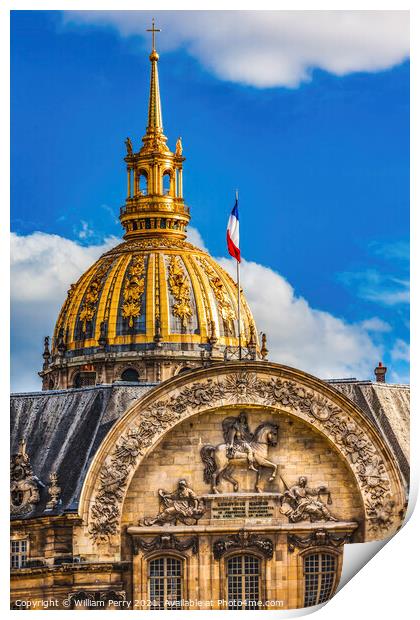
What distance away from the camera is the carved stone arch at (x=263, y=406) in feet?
225

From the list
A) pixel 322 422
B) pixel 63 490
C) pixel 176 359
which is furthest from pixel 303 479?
pixel 176 359

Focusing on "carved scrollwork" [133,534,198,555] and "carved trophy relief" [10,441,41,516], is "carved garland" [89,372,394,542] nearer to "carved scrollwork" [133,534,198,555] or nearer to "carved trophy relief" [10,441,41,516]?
"carved scrollwork" [133,534,198,555]

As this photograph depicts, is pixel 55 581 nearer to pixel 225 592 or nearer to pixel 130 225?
pixel 225 592

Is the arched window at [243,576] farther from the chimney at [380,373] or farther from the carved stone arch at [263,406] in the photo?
the chimney at [380,373]

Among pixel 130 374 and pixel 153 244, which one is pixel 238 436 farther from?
pixel 153 244

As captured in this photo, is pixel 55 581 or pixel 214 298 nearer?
pixel 55 581

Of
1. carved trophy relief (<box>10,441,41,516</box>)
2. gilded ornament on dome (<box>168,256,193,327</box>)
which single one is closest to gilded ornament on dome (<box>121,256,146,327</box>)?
gilded ornament on dome (<box>168,256,193,327</box>)

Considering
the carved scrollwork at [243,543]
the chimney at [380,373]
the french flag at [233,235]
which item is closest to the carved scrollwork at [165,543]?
the carved scrollwork at [243,543]

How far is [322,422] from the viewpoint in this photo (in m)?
69.3

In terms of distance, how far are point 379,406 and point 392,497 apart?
13.2 feet

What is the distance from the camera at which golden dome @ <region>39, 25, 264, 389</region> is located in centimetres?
11519

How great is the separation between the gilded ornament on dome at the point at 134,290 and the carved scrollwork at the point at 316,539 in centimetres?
5052

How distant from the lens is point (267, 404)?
69.1 metres

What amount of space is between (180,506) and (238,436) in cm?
243
